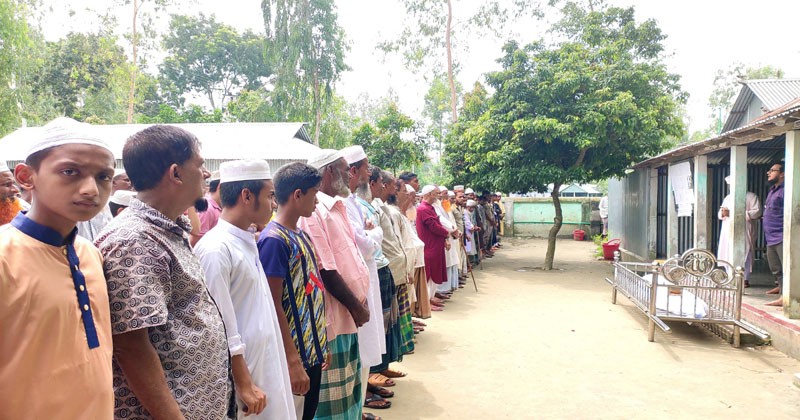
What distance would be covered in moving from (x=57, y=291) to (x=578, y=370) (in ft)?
16.2

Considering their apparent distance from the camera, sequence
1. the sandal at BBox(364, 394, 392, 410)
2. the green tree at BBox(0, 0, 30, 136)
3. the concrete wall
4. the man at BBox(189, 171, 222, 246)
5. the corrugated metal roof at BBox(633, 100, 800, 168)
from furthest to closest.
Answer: the concrete wall, the green tree at BBox(0, 0, 30, 136), the corrugated metal roof at BBox(633, 100, 800, 168), the man at BBox(189, 171, 222, 246), the sandal at BBox(364, 394, 392, 410)

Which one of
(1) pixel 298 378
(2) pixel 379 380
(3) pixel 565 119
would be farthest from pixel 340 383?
(3) pixel 565 119

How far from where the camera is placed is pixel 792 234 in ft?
20.2

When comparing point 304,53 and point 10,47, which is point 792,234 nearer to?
point 10,47

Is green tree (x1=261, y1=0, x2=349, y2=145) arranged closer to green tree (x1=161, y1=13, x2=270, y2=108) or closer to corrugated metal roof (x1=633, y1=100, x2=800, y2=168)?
green tree (x1=161, y1=13, x2=270, y2=108)

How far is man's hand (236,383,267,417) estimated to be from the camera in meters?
1.93

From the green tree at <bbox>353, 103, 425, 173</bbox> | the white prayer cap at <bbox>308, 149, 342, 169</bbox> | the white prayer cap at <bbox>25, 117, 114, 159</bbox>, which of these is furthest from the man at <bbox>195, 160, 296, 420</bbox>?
the green tree at <bbox>353, 103, 425, 173</bbox>

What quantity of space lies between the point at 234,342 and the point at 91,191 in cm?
80

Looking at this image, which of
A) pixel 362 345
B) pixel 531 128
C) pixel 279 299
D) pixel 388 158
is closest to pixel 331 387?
pixel 362 345

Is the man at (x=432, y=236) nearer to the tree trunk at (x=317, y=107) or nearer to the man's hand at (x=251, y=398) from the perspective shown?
the man's hand at (x=251, y=398)

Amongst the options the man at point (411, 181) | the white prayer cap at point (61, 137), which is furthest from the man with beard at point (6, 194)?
the man at point (411, 181)

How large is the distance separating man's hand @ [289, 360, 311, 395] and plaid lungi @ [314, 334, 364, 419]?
1.97 ft

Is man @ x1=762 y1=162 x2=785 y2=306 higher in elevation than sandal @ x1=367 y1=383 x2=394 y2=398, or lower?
higher

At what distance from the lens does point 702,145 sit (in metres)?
8.24
